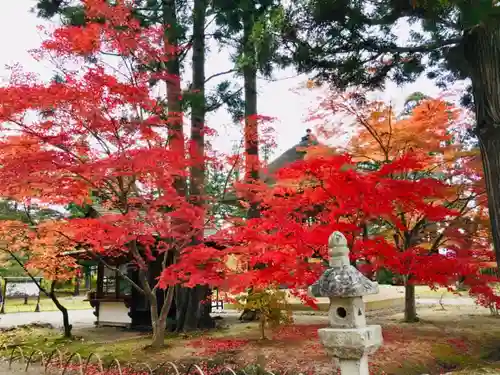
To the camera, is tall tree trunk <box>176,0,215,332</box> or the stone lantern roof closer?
the stone lantern roof

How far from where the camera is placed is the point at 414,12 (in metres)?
Answer: 5.61

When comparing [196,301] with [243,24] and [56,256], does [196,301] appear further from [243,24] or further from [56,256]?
[243,24]

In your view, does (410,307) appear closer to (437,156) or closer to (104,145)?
(437,156)

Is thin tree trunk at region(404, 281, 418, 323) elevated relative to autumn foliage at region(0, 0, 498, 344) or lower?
lower

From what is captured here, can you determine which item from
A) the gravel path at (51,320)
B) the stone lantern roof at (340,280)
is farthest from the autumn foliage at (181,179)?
the gravel path at (51,320)

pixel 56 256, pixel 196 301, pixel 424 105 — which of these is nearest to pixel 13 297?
pixel 56 256

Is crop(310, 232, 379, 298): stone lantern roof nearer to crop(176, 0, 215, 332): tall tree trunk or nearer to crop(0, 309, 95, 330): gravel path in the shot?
crop(176, 0, 215, 332): tall tree trunk

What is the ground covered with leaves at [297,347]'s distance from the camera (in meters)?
7.40

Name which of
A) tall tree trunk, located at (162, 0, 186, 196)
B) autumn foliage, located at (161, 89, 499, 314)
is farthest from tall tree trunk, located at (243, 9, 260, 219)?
tall tree trunk, located at (162, 0, 186, 196)

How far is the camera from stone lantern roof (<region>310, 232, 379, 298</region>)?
13.1ft

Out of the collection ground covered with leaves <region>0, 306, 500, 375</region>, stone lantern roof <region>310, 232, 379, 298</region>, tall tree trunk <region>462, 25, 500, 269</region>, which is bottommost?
ground covered with leaves <region>0, 306, 500, 375</region>

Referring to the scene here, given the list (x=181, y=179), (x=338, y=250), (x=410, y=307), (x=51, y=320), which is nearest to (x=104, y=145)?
(x=181, y=179)

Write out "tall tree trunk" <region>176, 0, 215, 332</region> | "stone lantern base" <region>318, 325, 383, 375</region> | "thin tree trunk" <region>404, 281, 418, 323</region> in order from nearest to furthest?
"stone lantern base" <region>318, 325, 383, 375</region>, "tall tree trunk" <region>176, 0, 215, 332</region>, "thin tree trunk" <region>404, 281, 418, 323</region>

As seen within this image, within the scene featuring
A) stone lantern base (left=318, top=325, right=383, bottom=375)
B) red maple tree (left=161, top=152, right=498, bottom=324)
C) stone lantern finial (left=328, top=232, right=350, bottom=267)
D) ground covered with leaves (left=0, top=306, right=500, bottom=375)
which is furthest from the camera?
red maple tree (left=161, top=152, right=498, bottom=324)
